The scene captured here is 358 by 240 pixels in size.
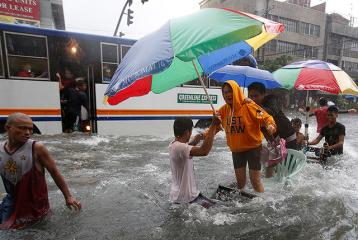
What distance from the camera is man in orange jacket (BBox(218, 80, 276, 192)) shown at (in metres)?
3.76

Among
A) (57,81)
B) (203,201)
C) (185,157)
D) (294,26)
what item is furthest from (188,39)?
(294,26)

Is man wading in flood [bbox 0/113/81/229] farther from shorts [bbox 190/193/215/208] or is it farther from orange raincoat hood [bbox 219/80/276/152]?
orange raincoat hood [bbox 219/80/276/152]

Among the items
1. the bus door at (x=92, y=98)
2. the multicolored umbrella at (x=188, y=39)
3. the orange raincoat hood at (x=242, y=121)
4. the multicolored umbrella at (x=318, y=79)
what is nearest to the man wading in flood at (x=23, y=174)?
the multicolored umbrella at (x=188, y=39)

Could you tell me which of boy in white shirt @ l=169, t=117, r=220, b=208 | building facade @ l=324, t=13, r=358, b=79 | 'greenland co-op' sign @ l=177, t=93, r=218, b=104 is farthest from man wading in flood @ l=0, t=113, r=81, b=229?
building facade @ l=324, t=13, r=358, b=79

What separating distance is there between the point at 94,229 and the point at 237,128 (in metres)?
2.17

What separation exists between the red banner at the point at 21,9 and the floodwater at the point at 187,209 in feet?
37.5

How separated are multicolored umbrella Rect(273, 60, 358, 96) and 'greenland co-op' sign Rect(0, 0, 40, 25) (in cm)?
1373

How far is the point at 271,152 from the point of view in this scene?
4.91m

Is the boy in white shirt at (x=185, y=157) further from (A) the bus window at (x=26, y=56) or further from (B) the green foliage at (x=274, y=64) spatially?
(B) the green foliage at (x=274, y=64)

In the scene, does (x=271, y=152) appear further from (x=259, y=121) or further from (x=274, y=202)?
(x=259, y=121)

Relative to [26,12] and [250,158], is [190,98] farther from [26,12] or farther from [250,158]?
[26,12]

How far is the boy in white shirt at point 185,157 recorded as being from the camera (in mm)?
3277

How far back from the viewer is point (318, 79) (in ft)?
20.2

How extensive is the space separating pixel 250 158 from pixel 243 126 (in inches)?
19.3
